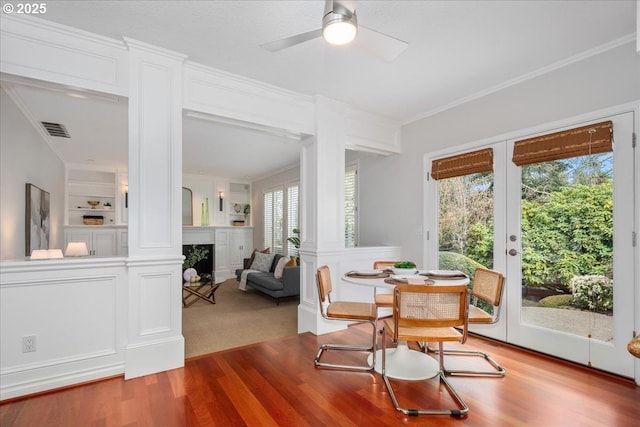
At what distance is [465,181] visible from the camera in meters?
3.78

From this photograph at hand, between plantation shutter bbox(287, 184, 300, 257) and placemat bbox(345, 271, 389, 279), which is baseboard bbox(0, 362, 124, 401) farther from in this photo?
plantation shutter bbox(287, 184, 300, 257)

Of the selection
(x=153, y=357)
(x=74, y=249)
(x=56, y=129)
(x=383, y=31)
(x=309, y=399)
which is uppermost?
(x=383, y=31)

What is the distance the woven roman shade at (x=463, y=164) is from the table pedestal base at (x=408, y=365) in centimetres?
206

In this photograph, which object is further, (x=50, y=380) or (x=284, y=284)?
(x=284, y=284)

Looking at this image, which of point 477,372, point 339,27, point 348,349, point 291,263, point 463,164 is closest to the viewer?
point 339,27

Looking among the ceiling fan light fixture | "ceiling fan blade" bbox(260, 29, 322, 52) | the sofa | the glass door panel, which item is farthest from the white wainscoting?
the glass door panel

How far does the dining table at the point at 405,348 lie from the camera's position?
97.4 inches

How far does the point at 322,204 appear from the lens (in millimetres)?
3732

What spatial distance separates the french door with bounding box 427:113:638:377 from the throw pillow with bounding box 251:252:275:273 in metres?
3.78

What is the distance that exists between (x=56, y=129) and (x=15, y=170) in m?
1.51

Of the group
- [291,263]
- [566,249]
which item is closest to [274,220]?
[291,263]

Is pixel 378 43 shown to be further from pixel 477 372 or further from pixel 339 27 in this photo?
pixel 477 372

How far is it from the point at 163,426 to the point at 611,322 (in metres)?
3.42

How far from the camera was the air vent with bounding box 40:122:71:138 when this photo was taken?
431cm
